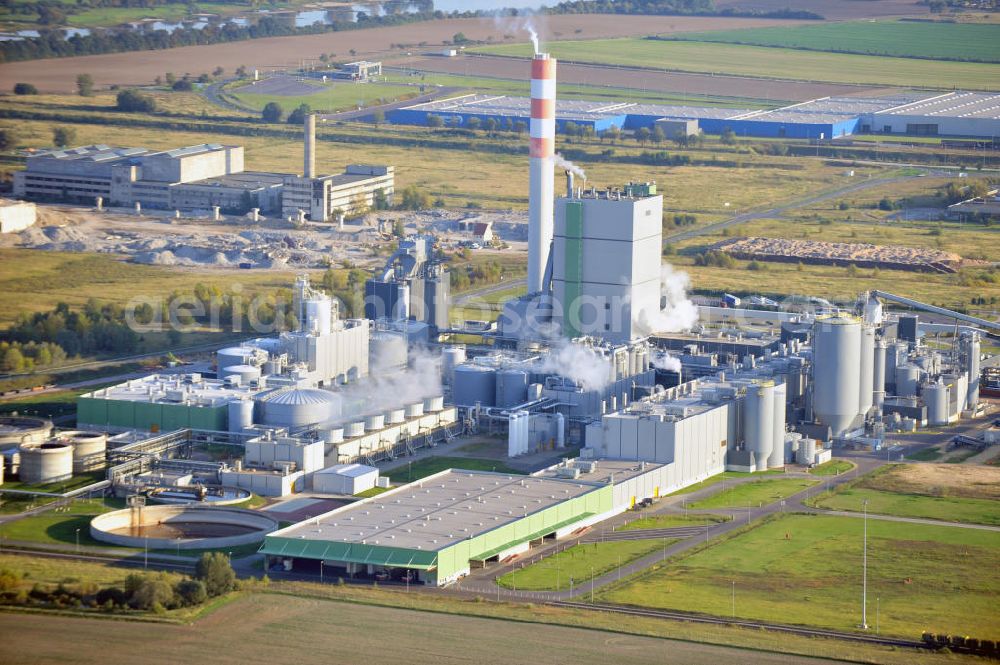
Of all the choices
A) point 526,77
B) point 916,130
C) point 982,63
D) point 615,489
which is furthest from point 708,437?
point 982,63

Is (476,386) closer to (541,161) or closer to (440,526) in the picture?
(541,161)

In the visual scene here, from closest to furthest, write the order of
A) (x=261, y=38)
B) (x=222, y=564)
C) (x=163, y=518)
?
(x=222, y=564), (x=163, y=518), (x=261, y=38)

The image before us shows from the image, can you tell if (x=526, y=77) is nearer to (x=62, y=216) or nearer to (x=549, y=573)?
(x=62, y=216)

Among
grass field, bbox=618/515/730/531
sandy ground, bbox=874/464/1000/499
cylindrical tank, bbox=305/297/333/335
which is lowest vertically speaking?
grass field, bbox=618/515/730/531

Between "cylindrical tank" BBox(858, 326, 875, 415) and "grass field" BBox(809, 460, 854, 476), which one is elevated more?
"cylindrical tank" BBox(858, 326, 875, 415)

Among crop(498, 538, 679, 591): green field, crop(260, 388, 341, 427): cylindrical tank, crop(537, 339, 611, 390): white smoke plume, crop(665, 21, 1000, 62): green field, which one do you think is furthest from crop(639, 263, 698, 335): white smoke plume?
crop(665, 21, 1000, 62): green field

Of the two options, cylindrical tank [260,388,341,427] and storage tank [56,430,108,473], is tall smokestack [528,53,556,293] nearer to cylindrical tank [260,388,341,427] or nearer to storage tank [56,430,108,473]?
cylindrical tank [260,388,341,427]
